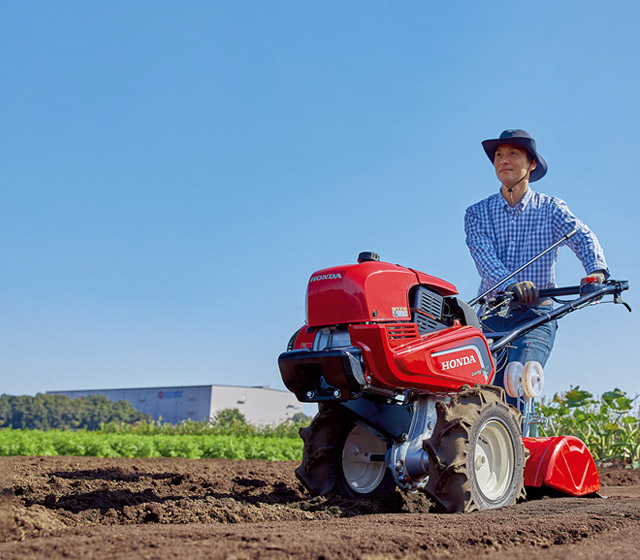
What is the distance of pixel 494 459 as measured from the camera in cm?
444

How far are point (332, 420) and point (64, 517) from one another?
188cm

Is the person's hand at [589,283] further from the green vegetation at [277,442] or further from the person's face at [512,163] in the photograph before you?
the green vegetation at [277,442]

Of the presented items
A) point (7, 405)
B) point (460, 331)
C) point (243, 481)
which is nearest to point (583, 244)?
point (460, 331)

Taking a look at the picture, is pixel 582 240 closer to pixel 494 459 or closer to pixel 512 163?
pixel 512 163

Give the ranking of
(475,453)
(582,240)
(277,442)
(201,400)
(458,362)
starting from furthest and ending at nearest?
(201,400) → (277,442) → (582,240) → (458,362) → (475,453)

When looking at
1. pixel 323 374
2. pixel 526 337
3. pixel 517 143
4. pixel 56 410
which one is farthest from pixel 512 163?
pixel 56 410

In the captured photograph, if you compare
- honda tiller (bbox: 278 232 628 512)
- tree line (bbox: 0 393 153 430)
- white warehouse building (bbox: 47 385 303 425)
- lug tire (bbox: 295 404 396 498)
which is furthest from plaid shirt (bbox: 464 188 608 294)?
white warehouse building (bbox: 47 385 303 425)

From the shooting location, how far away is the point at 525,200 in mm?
5949

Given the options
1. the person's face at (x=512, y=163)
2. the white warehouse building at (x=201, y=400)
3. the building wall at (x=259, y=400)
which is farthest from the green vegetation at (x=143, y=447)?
the building wall at (x=259, y=400)

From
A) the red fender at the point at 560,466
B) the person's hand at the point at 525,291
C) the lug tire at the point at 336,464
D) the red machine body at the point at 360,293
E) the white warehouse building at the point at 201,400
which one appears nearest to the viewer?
the red machine body at the point at 360,293

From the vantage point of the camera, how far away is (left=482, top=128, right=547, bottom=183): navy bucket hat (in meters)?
5.87

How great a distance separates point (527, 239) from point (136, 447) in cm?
711

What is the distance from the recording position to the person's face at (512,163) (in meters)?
5.98

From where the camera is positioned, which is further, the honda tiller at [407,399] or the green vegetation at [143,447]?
the green vegetation at [143,447]
